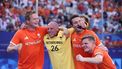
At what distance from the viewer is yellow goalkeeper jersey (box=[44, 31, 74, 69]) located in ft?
30.9

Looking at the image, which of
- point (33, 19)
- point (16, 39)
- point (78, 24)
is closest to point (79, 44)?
point (78, 24)

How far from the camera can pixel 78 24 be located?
876cm

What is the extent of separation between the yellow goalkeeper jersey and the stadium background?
4.51 meters

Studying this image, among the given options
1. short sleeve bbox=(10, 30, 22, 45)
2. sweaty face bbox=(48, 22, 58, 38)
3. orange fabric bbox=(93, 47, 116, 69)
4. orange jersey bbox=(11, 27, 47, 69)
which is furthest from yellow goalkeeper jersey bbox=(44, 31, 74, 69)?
orange fabric bbox=(93, 47, 116, 69)

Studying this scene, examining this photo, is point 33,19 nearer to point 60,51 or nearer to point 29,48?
point 29,48

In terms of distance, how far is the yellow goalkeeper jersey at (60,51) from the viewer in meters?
9.42

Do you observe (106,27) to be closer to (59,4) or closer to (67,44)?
(59,4)

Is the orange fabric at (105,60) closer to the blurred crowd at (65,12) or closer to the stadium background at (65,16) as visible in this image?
the stadium background at (65,16)

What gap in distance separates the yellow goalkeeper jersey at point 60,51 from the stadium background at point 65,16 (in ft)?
14.8

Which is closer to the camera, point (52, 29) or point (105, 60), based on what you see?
point (105, 60)

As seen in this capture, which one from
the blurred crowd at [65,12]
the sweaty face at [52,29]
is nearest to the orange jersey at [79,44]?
the sweaty face at [52,29]

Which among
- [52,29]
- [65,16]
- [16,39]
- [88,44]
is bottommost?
[65,16]

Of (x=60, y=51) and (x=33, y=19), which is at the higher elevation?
(x=33, y=19)

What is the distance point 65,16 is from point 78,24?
9368 mm
